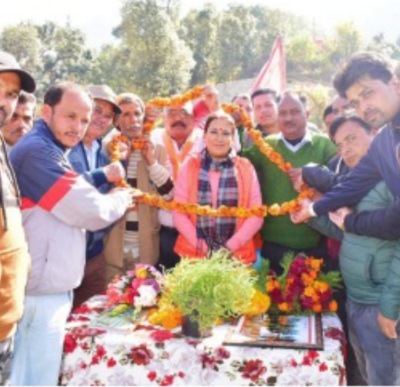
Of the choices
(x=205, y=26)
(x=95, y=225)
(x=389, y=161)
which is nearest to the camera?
(x=389, y=161)

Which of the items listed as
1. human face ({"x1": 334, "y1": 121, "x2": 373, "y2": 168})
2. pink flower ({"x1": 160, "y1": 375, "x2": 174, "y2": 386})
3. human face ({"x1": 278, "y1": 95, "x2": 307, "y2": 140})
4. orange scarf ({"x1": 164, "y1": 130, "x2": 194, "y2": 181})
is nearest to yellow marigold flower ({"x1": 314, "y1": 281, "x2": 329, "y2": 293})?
human face ({"x1": 334, "y1": 121, "x2": 373, "y2": 168})

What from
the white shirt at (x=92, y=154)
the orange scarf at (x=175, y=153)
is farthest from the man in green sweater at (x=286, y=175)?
the white shirt at (x=92, y=154)

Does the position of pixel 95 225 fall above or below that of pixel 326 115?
below

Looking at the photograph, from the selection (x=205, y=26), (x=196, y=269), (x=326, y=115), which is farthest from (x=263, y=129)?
(x=205, y=26)

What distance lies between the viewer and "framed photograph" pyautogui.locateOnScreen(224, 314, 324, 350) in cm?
310

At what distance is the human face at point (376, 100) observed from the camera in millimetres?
3059

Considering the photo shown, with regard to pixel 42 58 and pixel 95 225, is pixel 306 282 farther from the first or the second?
pixel 42 58

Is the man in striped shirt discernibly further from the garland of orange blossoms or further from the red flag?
the red flag

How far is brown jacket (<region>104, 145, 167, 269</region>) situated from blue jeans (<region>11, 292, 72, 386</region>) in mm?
1583

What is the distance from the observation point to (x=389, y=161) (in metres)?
2.99

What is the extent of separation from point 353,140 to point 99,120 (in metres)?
2.06

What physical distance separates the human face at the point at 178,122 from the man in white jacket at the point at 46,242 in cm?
208

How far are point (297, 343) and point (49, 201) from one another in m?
1.59

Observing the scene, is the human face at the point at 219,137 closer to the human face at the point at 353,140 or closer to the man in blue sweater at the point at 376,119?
the human face at the point at 353,140
